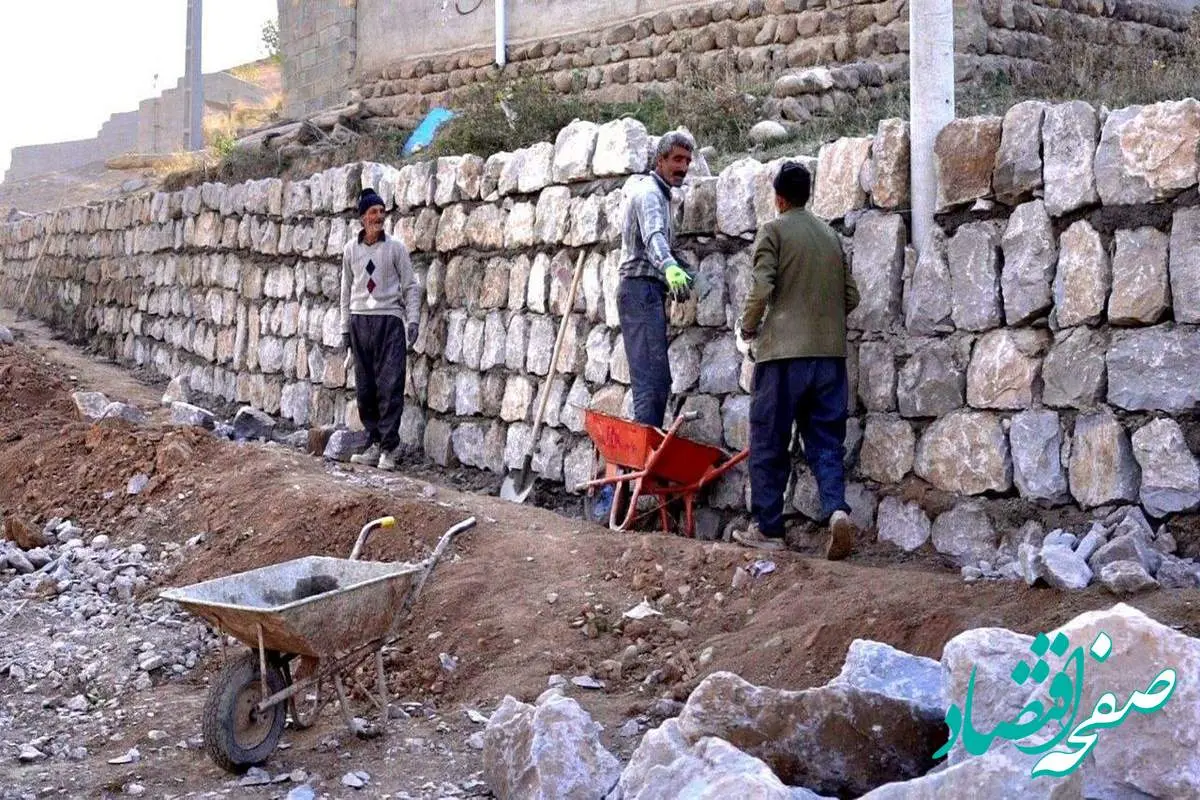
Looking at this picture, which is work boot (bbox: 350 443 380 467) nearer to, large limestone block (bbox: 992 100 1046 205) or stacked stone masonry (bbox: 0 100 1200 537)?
stacked stone masonry (bbox: 0 100 1200 537)

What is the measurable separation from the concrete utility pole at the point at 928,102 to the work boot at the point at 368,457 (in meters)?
4.78

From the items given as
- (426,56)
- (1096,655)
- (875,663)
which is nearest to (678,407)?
(875,663)

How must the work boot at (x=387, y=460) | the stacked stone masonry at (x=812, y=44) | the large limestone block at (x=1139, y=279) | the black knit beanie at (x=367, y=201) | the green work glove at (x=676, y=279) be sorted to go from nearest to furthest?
the large limestone block at (x=1139, y=279) → the green work glove at (x=676, y=279) → the work boot at (x=387, y=460) → the black knit beanie at (x=367, y=201) → the stacked stone masonry at (x=812, y=44)

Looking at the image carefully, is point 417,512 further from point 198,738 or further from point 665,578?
point 198,738

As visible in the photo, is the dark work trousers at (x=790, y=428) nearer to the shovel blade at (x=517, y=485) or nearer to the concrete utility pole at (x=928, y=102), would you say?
the concrete utility pole at (x=928, y=102)

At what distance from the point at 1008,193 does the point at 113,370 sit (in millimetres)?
12707

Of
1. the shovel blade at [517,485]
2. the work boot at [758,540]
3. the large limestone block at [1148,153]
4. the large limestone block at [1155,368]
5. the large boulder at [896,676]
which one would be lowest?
the large boulder at [896,676]

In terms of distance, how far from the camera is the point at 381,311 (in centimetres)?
997

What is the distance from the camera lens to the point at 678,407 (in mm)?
7945

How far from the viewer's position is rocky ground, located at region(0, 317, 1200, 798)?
512cm

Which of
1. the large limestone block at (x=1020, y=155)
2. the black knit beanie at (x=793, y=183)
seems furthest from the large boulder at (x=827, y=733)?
the black knit beanie at (x=793, y=183)

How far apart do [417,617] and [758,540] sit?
1.70 metres

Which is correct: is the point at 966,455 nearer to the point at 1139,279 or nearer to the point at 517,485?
the point at 1139,279

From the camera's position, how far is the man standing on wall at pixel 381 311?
997cm
